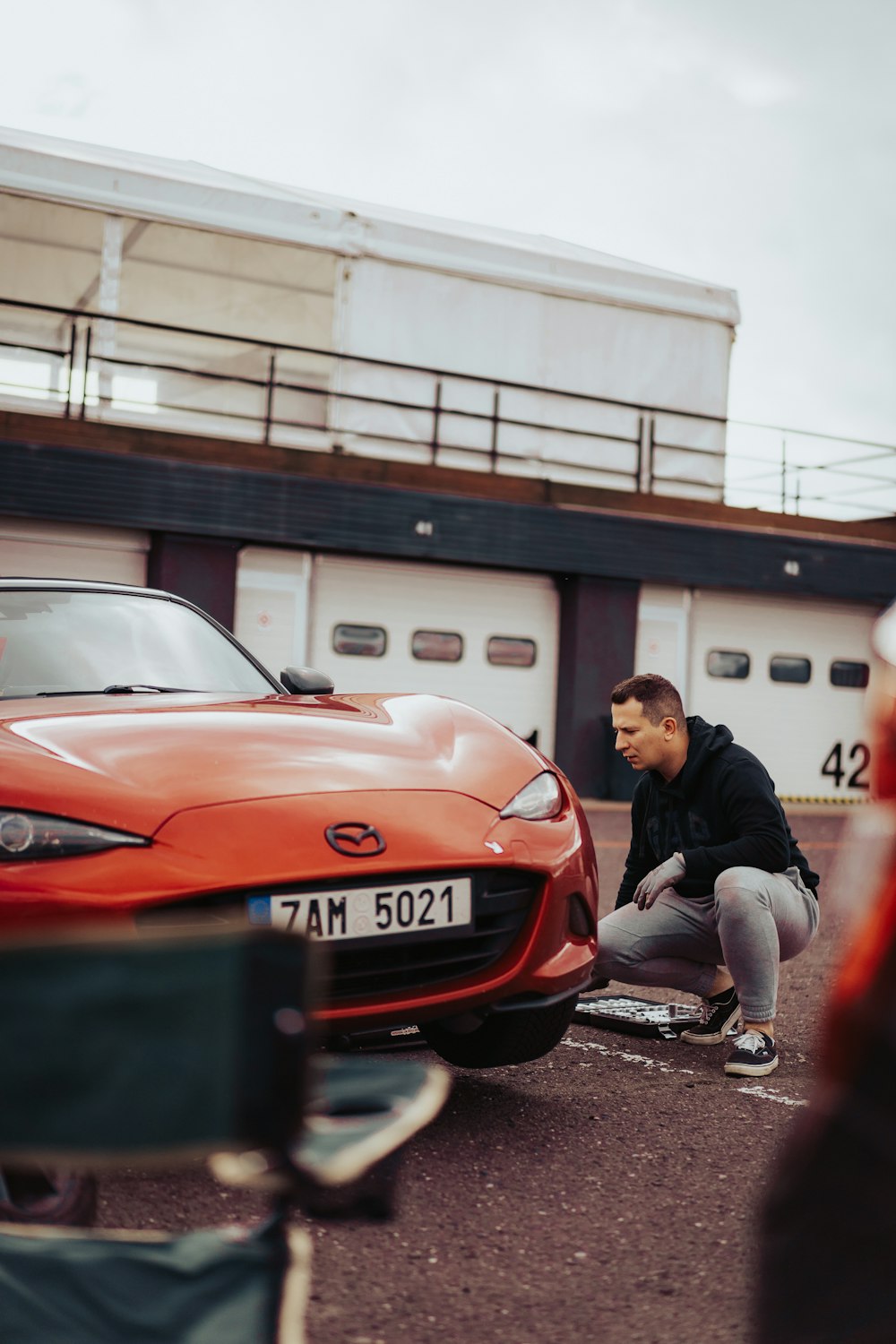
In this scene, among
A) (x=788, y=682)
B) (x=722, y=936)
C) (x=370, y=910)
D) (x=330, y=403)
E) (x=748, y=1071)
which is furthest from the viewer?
(x=788, y=682)

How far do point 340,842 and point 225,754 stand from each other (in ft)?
1.40

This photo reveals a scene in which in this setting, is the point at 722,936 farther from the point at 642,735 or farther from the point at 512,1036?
the point at 512,1036

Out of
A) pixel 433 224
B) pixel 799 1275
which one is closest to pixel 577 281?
pixel 433 224

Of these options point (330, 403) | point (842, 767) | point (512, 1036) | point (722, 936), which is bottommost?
point (842, 767)

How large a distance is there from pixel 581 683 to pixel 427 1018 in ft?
46.8

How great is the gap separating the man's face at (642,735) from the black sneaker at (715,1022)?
85 cm

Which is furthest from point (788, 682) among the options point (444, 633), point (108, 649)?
point (108, 649)

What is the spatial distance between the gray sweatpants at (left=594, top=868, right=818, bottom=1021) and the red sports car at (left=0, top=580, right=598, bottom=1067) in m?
0.81

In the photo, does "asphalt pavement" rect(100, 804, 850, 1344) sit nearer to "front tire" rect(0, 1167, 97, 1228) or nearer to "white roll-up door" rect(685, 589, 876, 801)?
"front tire" rect(0, 1167, 97, 1228)

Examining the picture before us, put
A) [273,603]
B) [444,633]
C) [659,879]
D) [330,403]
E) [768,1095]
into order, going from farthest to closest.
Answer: [444,633], [330,403], [273,603], [659,879], [768,1095]

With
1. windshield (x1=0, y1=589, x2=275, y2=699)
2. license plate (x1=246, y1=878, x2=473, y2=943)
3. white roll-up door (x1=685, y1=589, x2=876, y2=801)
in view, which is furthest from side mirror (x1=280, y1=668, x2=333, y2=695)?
white roll-up door (x1=685, y1=589, x2=876, y2=801)

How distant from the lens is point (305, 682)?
4547 millimetres

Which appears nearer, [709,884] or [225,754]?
[225,754]

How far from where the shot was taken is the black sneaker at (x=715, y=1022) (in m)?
4.61
